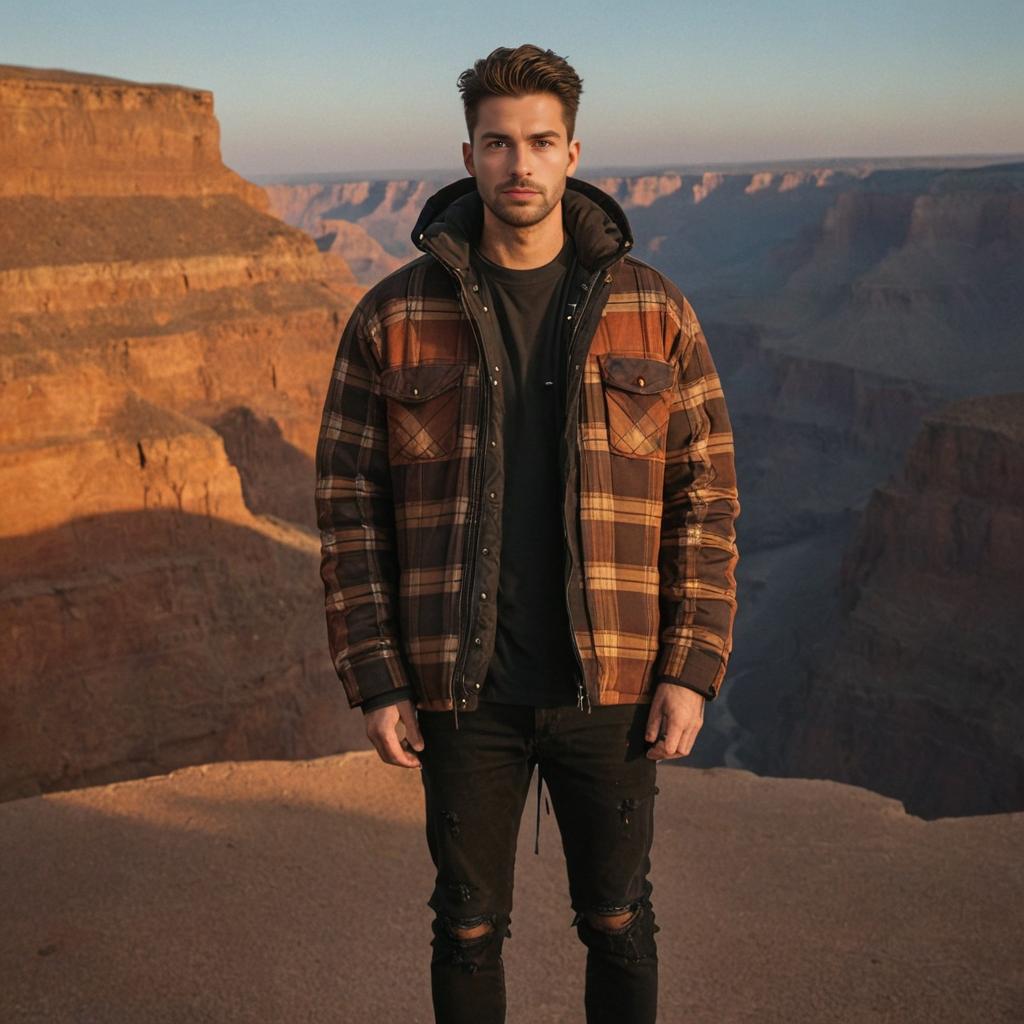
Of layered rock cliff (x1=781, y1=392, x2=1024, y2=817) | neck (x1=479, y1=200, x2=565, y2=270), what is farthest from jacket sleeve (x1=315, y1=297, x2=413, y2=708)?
layered rock cliff (x1=781, y1=392, x2=1024, y2=817)

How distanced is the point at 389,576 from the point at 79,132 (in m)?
32.6

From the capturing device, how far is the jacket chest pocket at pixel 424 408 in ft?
10.9

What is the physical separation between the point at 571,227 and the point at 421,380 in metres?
0.63

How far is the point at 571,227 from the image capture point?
3.45m

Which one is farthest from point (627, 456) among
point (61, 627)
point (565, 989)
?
point (61, 627)

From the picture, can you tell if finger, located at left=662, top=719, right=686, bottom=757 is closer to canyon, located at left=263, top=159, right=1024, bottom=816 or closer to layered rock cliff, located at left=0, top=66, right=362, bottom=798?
layered rock cliff, located at left=0, top=66, right=362, bottom=798

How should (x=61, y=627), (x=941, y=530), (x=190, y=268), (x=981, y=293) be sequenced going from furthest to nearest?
(x=981, y=293), (x=941, y=530), (x=190, y=268), (x=61, y=627)

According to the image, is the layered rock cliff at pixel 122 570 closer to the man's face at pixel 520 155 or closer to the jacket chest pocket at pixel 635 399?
the jacket chest pocket at pixel 635 399

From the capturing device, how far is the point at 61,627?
16812 millimetres

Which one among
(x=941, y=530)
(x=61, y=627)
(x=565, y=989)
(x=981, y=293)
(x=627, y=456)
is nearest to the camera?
(x=627, y=456)

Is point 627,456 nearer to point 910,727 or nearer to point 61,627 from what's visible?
point 61,627

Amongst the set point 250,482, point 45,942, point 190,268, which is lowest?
point 250,482

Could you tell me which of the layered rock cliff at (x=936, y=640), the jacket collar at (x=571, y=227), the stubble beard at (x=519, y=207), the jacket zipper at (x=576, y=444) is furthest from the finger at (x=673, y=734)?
the layered rock cliff at (x=936, y=640)

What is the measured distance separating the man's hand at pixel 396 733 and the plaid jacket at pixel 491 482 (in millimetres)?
38
